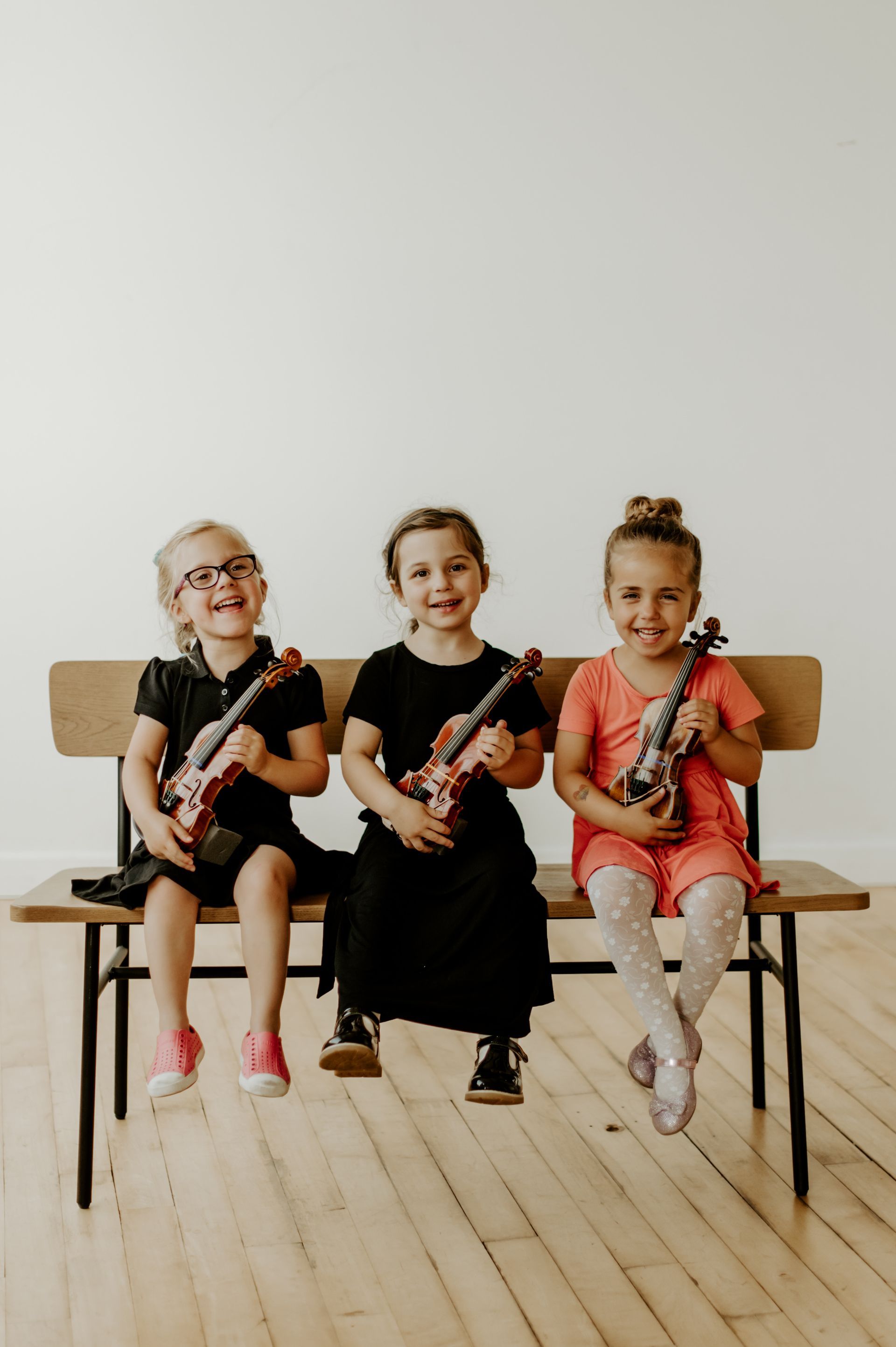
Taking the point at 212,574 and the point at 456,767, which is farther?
the point at 212,574

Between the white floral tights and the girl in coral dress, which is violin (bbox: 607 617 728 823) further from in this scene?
the white floral tights

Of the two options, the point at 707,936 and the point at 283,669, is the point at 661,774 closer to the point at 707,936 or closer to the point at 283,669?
the point at 707,936

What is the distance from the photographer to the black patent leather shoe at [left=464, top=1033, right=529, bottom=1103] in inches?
71.8

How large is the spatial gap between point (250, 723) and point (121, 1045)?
65 centimetres

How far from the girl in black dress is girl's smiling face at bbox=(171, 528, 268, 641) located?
24cm

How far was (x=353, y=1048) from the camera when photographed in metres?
1.82

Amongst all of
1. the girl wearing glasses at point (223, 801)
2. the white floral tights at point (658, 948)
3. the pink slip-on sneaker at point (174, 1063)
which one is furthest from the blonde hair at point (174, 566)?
the white floral tights at point (658, 948)

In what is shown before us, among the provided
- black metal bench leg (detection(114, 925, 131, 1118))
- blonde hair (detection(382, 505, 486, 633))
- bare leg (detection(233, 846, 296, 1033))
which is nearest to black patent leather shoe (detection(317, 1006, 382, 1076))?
bare leg (detection(233, 846, 296, 1033))

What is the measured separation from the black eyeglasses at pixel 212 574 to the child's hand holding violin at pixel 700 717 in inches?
32.0

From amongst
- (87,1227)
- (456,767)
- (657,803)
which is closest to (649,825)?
(657,803)

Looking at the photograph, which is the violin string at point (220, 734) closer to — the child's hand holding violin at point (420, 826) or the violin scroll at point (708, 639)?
the child's hand holding violin at point (420, 826)

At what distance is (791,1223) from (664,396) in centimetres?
247

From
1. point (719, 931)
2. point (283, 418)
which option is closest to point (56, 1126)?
point (719, 931)

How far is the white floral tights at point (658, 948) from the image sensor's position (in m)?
1.91
